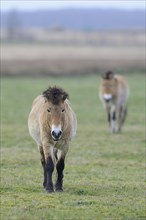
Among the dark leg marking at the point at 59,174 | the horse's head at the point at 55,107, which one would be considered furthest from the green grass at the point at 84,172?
the horse's head at the point at 55,107

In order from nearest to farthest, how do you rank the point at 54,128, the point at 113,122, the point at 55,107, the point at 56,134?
the point at 56,134, the point at 54,128, the point at 55,107, the point at 113,122

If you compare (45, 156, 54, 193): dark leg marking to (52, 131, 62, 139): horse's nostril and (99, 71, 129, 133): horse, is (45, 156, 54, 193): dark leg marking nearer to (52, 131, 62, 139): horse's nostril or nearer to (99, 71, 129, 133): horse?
(52, 131, 62, 139): horse's nostril

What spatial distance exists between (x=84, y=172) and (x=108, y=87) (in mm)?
9536

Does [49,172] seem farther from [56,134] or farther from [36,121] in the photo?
[36,121]

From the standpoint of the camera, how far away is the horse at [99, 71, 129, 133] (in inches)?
969

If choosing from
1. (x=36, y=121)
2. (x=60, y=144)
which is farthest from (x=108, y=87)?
(x=60, y=144)

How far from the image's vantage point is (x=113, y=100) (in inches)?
1000

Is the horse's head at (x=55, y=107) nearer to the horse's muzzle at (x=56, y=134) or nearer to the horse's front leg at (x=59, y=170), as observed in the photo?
the horse's muzzle at (x=56, y=134)

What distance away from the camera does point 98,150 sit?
65.3ft

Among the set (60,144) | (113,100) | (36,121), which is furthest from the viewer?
(113,100)

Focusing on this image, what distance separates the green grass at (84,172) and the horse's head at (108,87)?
4.25 ft

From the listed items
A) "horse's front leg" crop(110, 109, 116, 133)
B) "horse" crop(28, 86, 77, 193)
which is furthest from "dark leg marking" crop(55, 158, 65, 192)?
"horse's front leg" crop(110, 109, 116, 133)

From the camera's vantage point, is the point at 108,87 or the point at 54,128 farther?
the point at 108,87

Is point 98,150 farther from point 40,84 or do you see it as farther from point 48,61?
point 48,61
